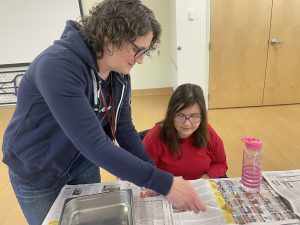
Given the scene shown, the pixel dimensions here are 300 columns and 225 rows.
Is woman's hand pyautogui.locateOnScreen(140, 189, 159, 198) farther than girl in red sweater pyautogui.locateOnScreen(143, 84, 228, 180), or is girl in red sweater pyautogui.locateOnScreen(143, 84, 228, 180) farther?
girl in red sweater pyautogui.locateOnScreen(143, 84, 228, 180)

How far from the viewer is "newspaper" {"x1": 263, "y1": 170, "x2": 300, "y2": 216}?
96 centimetres

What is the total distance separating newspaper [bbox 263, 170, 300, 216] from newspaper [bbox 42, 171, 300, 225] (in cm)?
2

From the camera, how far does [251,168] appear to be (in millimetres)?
1033

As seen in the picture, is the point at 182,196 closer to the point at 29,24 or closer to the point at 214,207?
the point at 214,207

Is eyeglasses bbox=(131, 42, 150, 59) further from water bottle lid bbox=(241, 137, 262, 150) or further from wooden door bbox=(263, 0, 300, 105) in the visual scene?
wooden door bbox=(263, 0, 300, 105)

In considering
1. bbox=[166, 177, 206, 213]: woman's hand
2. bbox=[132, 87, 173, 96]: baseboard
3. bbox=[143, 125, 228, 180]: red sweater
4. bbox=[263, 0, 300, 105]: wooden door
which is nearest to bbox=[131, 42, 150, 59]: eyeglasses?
bbox=[166, 177, 206, 213]: woman's hand

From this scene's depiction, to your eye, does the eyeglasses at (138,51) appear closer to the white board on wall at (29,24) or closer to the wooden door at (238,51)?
the wooden door at (238,51)

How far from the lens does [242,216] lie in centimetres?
91

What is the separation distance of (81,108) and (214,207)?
550mm

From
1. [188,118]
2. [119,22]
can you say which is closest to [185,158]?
[188,118]

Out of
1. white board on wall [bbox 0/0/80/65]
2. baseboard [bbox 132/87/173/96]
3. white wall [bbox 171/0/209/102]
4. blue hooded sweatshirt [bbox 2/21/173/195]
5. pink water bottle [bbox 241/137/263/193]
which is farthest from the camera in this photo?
baseboard [bbox 132/87/173/96]

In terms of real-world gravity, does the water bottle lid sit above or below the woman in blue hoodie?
below

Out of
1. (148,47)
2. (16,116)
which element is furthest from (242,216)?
(16,116)

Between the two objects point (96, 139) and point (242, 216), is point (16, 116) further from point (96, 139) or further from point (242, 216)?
point (242, 216)
